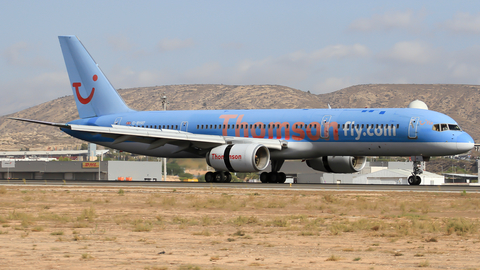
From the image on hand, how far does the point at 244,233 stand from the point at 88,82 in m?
30.2

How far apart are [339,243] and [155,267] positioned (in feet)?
14.3

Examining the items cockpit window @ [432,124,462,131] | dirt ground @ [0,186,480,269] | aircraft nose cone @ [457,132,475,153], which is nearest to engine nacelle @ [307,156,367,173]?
cockpit window @ [432,124,462,131]

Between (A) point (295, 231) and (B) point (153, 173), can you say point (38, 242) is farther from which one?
(B) point (153, 173)

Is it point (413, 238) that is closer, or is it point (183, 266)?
point (183, 266)

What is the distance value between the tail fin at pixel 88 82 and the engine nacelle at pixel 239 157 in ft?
37.2

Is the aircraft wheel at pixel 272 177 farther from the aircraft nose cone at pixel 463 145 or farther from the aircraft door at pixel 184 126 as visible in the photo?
the aircraft nose cone at pixel 463 145

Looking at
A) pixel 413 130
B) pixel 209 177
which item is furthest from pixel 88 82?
pixel 413 130

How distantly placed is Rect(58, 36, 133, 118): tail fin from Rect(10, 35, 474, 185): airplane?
0.26 feet

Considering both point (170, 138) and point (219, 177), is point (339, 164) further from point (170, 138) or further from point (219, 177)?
point (170, 138)

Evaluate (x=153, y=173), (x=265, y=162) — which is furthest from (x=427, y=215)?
(x=153, y=173)

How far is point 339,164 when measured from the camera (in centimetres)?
3631

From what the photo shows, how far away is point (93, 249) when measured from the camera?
11.4 metres

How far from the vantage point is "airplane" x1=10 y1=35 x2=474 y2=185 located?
30.8 meters

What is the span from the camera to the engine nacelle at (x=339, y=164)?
36.1 metres
